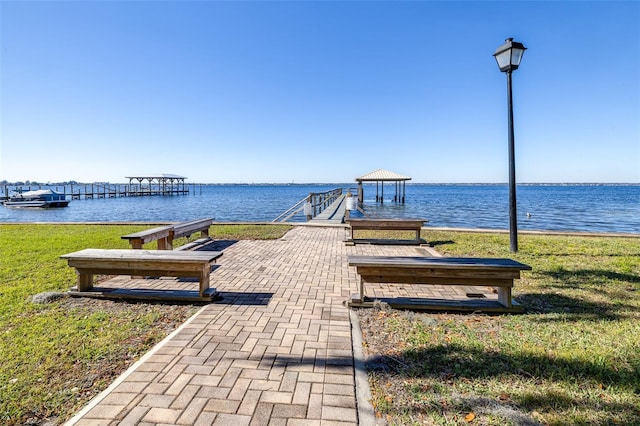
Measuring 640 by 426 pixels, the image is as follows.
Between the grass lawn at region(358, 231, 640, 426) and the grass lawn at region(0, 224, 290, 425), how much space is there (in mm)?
2199

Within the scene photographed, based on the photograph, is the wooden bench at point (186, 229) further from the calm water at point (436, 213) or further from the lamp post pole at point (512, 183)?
the calm water at point (436, 213)

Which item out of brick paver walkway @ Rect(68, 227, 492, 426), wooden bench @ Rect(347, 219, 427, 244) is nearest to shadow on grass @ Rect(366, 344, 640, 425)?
brick paver walkway @ Rect(68, 227, 492, 426)

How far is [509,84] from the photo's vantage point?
23.6 feet

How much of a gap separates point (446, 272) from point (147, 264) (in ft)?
12.5

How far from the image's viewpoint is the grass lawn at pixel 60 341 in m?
2.36

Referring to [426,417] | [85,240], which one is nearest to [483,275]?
[426,417]

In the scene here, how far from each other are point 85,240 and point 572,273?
11.1 m

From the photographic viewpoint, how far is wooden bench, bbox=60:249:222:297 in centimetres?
424

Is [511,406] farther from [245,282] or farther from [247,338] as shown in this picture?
[245,282]

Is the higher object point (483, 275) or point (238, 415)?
point (483, 275)

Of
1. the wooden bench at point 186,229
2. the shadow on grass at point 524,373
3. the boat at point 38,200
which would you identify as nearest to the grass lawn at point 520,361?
the shadow on grass at point 524,373

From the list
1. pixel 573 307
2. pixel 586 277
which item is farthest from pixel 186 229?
pixel 586 277

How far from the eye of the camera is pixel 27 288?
4.77m

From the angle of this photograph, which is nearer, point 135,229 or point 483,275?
point 483,275
